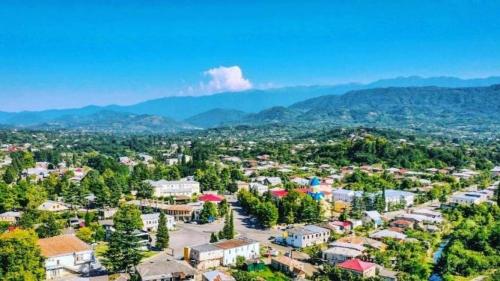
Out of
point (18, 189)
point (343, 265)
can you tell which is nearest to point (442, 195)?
point (343, 265)

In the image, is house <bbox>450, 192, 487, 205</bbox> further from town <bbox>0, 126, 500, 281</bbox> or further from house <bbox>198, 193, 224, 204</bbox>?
house <bbox>198, 193, 224, 204</bbox>

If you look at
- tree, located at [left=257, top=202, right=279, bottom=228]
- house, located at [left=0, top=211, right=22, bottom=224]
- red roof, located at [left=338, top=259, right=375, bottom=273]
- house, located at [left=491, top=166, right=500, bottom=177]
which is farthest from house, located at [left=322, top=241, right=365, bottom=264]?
house, located at [left=491, top=166, right=500, bottom=177]

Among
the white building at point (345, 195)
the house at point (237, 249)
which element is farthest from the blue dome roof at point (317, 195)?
the house at point (237, 249)

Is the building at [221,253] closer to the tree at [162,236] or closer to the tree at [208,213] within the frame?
the tree at [162,236]

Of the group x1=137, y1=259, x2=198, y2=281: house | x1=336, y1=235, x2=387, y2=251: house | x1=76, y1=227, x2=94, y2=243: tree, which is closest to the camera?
x1=137, y1=259, x2=198, y2=281: house

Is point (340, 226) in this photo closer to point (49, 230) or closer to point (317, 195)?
point (317, 195)

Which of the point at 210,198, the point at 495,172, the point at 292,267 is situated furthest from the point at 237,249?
the point at 495,172
